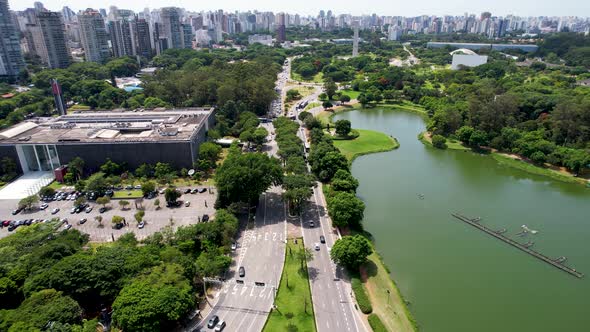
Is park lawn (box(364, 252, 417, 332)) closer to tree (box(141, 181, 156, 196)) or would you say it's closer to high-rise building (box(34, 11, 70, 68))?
tree (box(141, 181, 156, 196))

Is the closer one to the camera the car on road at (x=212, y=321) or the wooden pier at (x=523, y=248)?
the car on road at (x=212, y=321)

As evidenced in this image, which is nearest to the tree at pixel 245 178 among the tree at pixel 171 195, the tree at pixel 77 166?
the tree at pixel 171 195

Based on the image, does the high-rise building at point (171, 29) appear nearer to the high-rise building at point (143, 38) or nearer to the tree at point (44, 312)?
the high-rise building at point (143, 38)

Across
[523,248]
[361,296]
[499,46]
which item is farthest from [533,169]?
[499,46]

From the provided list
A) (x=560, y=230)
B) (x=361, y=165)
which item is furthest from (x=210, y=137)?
(x=560, y=230)

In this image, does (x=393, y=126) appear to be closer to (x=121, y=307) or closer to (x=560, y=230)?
(x=560, y=230)

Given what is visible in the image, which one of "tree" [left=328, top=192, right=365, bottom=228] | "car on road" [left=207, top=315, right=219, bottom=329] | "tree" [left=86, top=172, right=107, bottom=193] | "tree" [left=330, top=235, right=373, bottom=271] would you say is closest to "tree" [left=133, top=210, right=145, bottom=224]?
"tree" [left=86, top=172, right=107, bottom=193]

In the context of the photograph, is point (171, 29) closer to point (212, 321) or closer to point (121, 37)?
point (121, 37)
